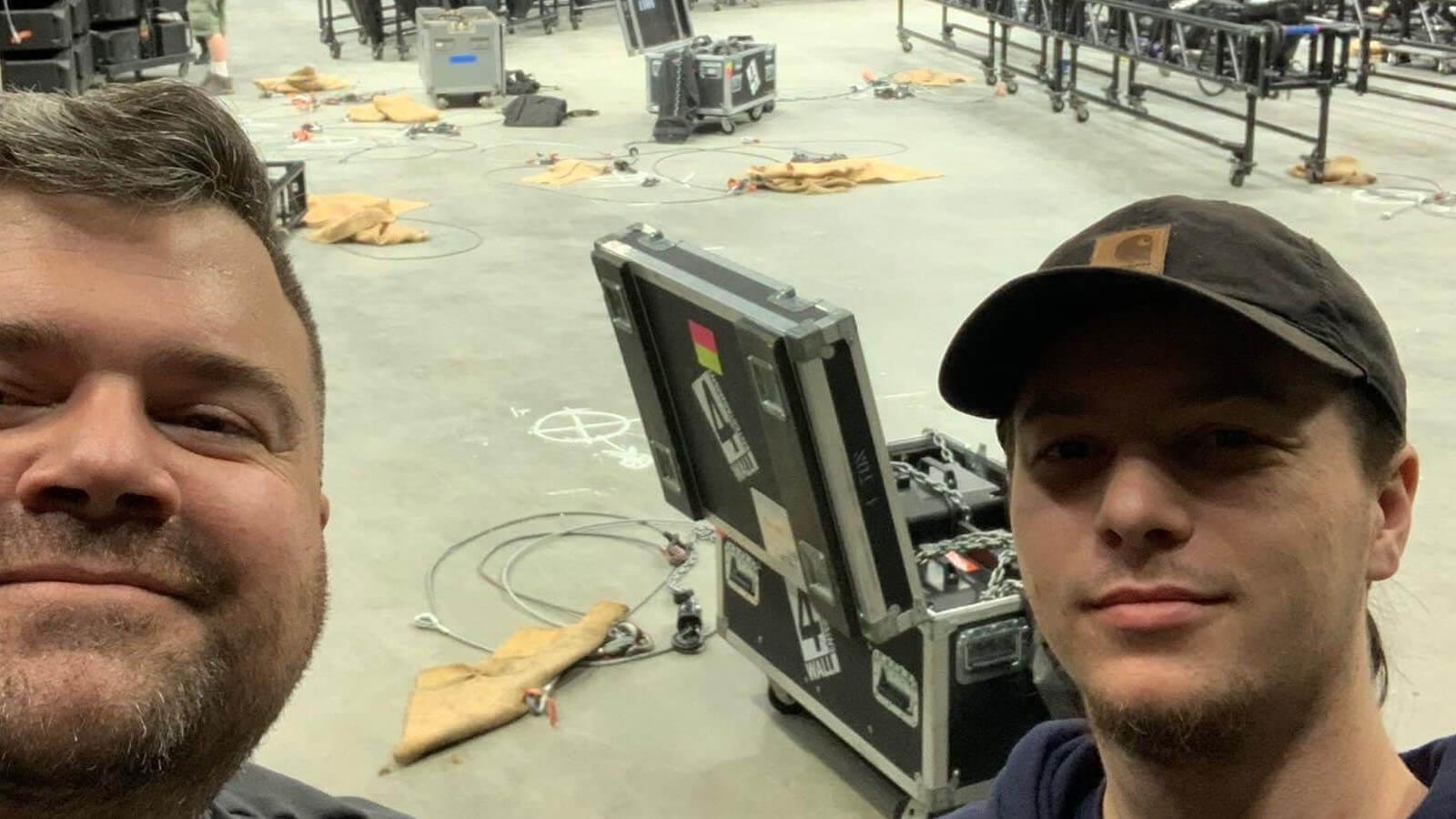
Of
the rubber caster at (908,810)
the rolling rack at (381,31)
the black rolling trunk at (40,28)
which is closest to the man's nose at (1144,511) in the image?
the rubber caster at (908,810)

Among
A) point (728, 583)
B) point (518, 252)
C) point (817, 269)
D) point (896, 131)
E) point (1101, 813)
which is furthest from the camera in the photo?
point (896, 131)

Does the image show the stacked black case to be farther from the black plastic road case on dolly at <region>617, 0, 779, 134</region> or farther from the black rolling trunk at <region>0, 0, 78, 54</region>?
the black plastic road case on dolly at <region>617, 0, 779, 134</region>

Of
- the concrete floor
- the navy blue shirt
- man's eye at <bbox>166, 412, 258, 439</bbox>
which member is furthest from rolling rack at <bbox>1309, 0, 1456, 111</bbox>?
man's eye at <bbox>166, 412, 258, 439</bbox>

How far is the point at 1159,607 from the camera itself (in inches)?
44.5

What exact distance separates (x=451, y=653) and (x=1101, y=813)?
99.7 inches

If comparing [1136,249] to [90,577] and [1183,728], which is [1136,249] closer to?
[1183,728]

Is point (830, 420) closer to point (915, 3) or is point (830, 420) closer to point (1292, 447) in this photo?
point (1292, 447)

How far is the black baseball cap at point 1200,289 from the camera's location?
114 centimetres

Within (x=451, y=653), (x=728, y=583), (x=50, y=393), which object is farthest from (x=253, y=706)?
(x=451, y=653)

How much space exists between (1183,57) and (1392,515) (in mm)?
8021

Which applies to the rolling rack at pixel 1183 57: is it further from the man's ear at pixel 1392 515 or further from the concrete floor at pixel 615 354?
the man's ear at pixel 1392 515

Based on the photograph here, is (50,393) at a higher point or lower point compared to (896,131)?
higher

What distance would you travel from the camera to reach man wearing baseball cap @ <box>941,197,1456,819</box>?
3.69ft

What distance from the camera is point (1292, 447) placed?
1.16 metres
